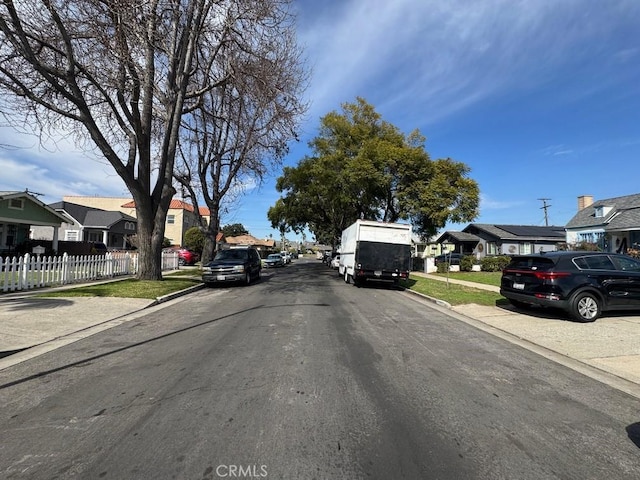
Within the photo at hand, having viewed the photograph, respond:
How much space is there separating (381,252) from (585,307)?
9.84 metres

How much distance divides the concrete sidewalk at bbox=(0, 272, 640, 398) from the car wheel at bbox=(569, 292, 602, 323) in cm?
21

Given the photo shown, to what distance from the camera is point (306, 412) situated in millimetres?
4047

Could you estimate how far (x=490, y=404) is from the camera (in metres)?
4.43

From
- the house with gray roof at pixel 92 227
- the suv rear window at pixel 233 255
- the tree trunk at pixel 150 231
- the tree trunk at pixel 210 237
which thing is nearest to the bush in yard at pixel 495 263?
the suv rear window at pixel 233 255

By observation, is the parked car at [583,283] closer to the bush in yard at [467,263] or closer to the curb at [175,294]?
the curb at [175,294]

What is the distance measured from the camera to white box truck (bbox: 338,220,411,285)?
18391 mm

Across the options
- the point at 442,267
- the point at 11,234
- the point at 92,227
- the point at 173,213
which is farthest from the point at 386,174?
the point at 173,213

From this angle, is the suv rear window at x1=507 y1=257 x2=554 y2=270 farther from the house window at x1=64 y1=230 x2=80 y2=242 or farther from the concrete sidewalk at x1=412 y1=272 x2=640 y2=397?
the house window at x1=64 y1=230 x2=80 y2=242

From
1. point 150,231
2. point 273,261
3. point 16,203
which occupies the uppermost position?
point 16,203

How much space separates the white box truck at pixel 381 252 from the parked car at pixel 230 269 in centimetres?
492

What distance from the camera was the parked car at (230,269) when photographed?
17.3 meters

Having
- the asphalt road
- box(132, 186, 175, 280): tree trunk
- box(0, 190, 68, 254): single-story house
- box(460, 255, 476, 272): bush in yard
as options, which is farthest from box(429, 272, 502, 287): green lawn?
box(0, 190, 68, 254): single-story house

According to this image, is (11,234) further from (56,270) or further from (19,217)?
(56,270)

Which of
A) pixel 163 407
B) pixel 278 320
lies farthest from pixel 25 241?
pixel 163 407
